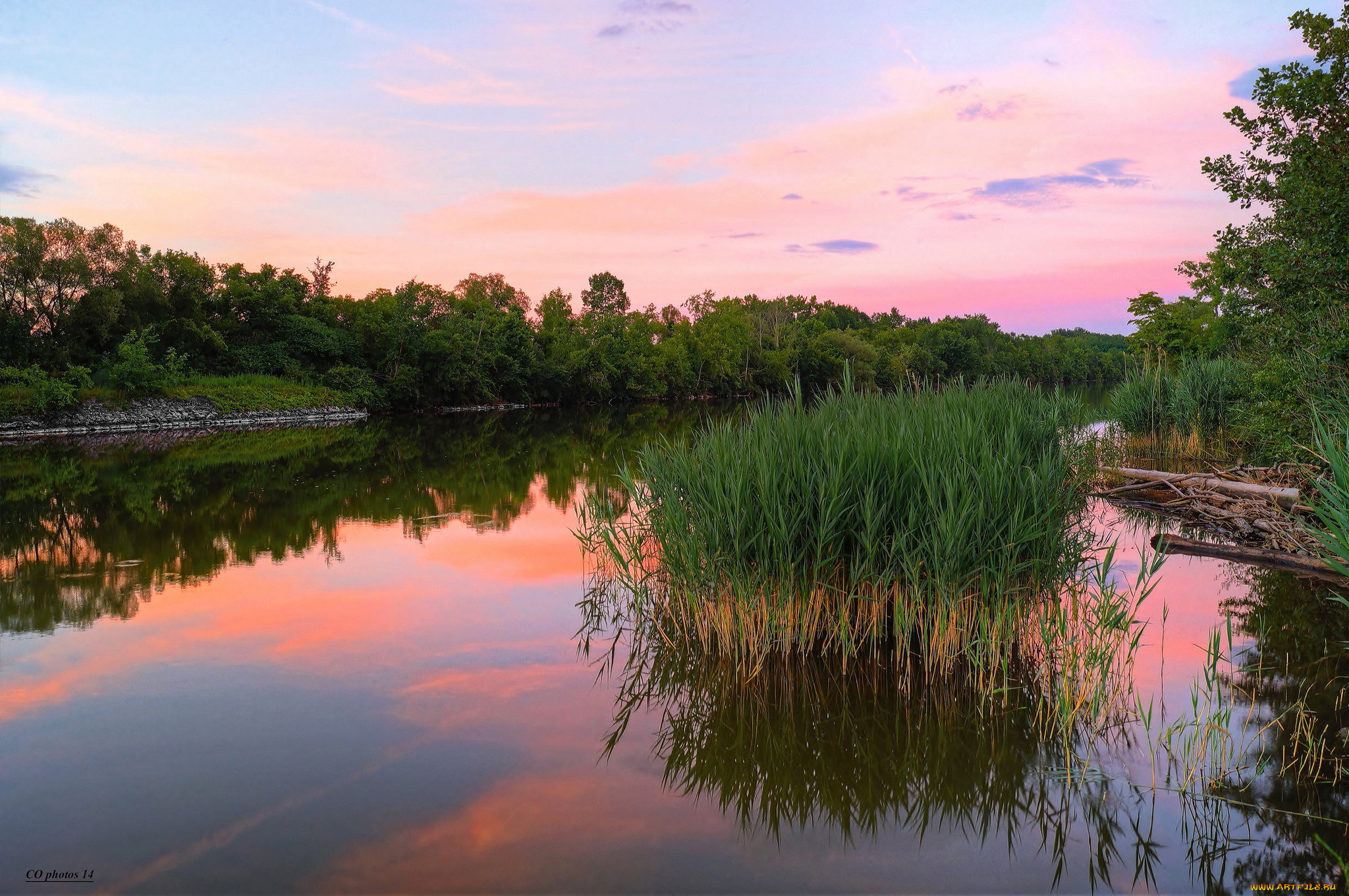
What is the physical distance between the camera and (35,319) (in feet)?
111

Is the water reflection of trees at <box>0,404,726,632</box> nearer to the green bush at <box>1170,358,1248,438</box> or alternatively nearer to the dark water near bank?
the dark water near bank

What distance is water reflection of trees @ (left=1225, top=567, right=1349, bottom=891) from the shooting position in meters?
3.79

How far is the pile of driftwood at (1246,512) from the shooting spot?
9.28 meters

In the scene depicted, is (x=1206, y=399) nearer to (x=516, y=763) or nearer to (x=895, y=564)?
(x=895, y=564)

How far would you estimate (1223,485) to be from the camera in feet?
36.3

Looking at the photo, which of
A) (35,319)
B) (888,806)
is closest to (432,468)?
(888,806)

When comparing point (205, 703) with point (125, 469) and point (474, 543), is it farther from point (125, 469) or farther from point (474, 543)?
point (125, 469)

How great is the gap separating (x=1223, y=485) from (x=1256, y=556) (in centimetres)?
163

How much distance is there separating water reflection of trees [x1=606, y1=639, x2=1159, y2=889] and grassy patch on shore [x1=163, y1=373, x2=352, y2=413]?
35.1m

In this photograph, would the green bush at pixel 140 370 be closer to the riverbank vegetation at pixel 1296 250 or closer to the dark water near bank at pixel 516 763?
the dark water near bank at pixel 516 763

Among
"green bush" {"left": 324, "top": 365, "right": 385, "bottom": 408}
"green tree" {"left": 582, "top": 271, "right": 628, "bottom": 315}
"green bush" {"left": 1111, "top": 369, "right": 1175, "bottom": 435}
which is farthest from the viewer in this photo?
"green tree" {"left": 582, "top": 271, "right": 628, "bottom": 315}

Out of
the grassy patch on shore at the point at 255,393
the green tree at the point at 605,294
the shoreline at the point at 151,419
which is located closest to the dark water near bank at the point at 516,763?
the shoreline at the point at 151,419

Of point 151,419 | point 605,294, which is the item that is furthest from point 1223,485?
point 605,294

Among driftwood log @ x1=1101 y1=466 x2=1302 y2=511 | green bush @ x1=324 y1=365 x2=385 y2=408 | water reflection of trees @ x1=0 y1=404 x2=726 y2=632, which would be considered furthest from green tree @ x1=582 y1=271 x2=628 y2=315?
driftwood log @ x1=1101 y1=466 x2=1302 y2=511
